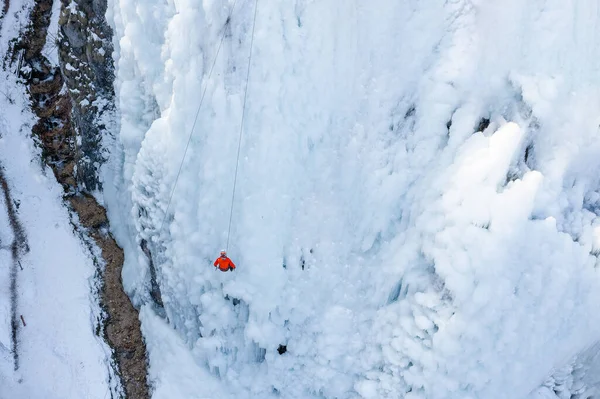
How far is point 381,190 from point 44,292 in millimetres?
10570

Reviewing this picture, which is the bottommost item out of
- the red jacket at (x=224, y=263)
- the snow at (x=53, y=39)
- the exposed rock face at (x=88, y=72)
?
the red jacket at (x=224, y=263)

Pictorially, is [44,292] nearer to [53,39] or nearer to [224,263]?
[224,263]

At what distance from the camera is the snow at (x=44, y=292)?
40.6 feet

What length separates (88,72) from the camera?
15.2 m

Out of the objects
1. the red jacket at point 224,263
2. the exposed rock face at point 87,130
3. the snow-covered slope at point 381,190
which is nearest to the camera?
the snow-covered slope at point 381,190

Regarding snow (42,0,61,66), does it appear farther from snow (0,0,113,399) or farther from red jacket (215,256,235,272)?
red jacket (215,256,235,272)

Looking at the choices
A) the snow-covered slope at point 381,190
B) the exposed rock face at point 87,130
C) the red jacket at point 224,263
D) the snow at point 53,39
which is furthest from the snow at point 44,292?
the red jacket at point 224,263

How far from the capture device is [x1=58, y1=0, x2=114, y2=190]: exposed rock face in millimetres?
14617

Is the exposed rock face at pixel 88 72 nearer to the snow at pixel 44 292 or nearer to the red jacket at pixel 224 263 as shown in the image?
the snow at pixel 44 292

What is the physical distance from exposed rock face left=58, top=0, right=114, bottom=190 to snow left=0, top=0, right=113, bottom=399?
6.66 feet

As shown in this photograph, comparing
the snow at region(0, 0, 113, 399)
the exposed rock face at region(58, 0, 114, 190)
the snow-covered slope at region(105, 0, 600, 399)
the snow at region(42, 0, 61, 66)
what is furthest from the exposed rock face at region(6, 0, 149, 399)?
the snow-covered slope at region(105, 0, 600, 399)

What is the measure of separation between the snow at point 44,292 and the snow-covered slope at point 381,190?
10.7 feet

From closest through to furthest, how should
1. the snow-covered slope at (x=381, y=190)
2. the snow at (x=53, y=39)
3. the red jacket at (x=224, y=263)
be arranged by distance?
the snow-covered slope at (x=381, y=190), the red jacket at (x=224, y=263), the snow at (x=53, y=39)

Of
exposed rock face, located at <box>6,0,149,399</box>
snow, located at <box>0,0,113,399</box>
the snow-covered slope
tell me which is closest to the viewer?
the snow-covered slope
